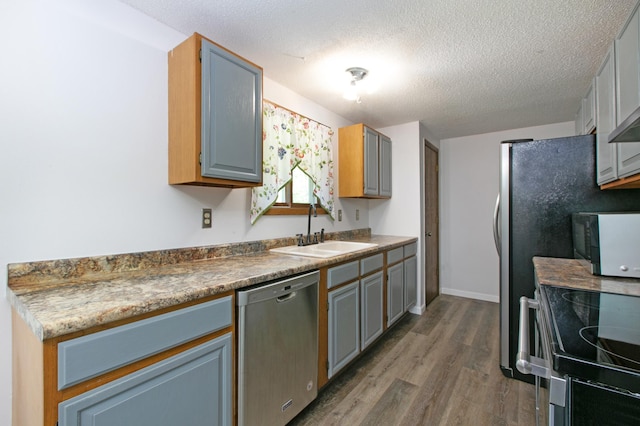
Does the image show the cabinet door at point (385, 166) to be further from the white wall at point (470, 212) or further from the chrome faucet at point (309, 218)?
the white wall at point (470, 212)

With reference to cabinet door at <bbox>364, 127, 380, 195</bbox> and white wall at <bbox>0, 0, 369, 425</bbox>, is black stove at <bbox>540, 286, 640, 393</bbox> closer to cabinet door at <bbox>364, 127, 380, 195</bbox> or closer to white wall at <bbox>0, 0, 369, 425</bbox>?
white wall at <bbox>0, 0, 369, 425</bbox>

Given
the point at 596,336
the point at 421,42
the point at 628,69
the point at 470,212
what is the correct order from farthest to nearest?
the point at 470,212 < the point at 421,42 < the point at 628,69 < the point at 596,336

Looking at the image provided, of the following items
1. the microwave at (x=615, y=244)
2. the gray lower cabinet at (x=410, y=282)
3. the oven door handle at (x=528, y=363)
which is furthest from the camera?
the gray lower cabinet at (x=410, y=282)

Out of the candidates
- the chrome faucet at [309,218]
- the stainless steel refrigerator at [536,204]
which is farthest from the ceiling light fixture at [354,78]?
the stainless steel refrigerator at [536,204]

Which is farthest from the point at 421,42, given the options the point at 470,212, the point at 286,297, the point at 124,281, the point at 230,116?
the point at 470,212

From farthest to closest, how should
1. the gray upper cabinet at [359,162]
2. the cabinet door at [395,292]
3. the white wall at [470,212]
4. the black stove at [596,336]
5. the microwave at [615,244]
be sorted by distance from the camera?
the white wall at [470,212] < the gray upper cabinet at [359,162] < the cabinet door at [395,292] < the microwave at [615,244] < the black stove at [596,336]

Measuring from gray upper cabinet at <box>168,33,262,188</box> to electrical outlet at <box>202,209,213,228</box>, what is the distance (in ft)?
0.89

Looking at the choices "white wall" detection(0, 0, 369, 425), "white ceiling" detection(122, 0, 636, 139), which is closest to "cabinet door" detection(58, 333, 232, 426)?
"white wall" detection(0, 0, 369, 425)

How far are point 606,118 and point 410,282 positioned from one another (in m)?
2.13

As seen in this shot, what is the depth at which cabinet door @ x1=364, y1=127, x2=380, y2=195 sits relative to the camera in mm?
2965

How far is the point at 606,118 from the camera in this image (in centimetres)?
168

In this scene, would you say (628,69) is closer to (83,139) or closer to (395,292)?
(395,292)

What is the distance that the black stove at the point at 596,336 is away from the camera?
56 centimetres

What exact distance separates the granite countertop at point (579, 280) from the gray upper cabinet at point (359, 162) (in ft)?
5.32
